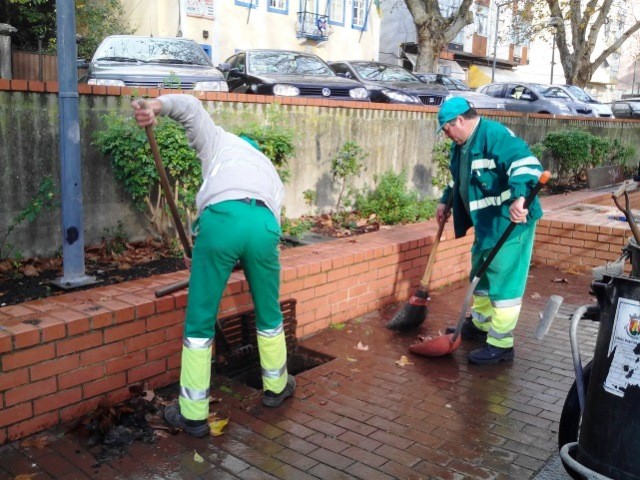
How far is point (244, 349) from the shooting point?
168 inches

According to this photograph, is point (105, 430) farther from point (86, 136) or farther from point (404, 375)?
point (86, 136)

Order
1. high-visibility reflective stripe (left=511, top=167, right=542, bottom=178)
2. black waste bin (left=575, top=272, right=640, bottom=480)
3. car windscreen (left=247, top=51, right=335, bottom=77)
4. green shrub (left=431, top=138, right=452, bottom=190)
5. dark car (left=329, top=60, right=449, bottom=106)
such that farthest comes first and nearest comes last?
1. dark car (left=329, top=60, right=449, bottom=106)
2. car windscreen (left=247, top=51, right=335, bottom=77)
3. green shrub (left=431, top=138, right=452, bottom=190)
4. high-visibility reflective stripe (left=511, top=167, right=542, bottom=178)
5. black waste bin (left=575, top=272, right=640, bottom=480)

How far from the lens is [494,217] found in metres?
4.68

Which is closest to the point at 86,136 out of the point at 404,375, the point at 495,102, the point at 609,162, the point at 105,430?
the point at 105,430

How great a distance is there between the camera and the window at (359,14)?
30.8 metres

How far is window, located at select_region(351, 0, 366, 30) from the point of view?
30781 mm

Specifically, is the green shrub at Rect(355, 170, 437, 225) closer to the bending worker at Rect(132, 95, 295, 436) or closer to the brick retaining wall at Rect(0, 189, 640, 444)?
the brick retaining wall at Rect(0, 189, 640, 444)

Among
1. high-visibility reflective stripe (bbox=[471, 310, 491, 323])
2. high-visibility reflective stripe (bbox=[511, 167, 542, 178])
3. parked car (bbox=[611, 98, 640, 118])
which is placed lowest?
high-visibility reflective stripe (bbox=[471, 310, 491, 323])

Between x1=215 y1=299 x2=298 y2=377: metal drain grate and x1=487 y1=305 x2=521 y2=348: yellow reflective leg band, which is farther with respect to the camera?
x1=487 y1=305 x2=521 y2=348: yellow reflective leg band

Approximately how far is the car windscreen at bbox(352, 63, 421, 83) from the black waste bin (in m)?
12.5

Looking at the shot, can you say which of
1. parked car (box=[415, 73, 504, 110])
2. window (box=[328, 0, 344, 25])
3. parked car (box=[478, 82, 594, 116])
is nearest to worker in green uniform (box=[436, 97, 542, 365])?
parked car (box=[415, 73, 504, 110])

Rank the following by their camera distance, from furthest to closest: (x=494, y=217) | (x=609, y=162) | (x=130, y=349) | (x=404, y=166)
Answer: (x=609, y=162), (x=404, y=166), (x=494, y=217), (x=130, y=349)

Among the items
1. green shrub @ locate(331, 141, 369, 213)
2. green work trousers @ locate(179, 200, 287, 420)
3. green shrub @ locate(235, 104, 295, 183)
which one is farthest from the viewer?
green shrub @ locate(331, 141, 369, 213)

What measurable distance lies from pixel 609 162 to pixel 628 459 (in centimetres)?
1278
